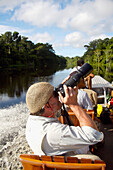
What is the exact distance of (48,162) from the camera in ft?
3.30

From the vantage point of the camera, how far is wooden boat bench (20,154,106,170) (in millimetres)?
973

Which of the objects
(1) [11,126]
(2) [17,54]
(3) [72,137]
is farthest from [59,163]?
(2) [17,54]

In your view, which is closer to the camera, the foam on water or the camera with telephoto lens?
the camera with telephoto lens

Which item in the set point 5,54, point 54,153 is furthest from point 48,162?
point 5,54

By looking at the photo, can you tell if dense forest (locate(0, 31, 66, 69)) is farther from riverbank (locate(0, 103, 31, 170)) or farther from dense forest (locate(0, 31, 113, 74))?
riverbank (locate(0, 103, 31, 170))

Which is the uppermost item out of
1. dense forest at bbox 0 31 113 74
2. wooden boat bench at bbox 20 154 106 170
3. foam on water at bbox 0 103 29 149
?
dense forest at bbox 0 31 113 74

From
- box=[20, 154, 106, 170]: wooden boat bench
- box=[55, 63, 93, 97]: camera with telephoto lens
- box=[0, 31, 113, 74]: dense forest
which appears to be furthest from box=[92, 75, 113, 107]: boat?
box=[0, 31, 113, 74]: dense forest

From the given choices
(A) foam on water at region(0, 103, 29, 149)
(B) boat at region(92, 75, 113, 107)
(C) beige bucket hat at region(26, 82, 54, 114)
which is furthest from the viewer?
(B) boat at region(92, 75, 113, 107)

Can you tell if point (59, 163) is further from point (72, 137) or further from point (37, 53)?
point (37, 53)

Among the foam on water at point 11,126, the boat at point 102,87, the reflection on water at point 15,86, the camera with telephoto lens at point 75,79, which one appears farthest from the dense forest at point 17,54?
the camera with telephoto lens at point 75,79

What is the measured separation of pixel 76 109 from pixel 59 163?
37 cm

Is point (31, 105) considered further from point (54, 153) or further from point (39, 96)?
point (54, 153)

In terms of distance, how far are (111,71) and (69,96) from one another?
21894mm

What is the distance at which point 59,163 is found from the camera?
100cm
